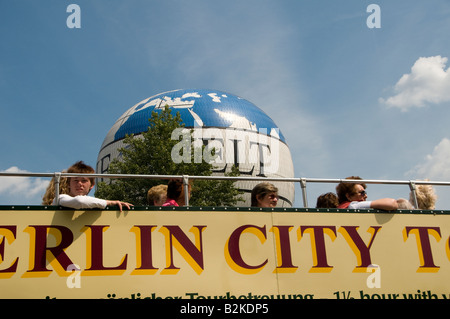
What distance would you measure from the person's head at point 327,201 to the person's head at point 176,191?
167cm

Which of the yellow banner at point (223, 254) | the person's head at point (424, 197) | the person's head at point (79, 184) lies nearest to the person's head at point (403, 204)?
the yellow banner at point (223, 254)

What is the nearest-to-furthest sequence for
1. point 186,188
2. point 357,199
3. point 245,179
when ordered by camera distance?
point 186,188 < point 245,179 < point 357,199

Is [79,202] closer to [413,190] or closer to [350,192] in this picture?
[350,192]

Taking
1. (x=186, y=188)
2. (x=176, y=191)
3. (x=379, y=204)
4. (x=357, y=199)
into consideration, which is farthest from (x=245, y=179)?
(x=379, y=204)

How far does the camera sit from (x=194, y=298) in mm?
4809

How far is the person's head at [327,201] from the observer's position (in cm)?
564

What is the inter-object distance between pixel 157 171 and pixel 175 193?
19285 mm

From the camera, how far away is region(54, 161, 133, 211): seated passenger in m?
4.81

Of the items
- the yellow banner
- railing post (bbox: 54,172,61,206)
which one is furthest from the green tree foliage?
railing post (bbox: 54,172,61,206)

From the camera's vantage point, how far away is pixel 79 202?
4.81 meters

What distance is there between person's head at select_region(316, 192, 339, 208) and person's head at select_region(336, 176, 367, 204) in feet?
0.48

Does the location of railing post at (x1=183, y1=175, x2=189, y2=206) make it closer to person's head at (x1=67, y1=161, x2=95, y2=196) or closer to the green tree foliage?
person's head at (x1=67, y1=161, x2=95, y2=196)

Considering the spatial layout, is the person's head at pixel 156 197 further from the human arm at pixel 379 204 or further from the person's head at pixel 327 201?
the human arm at pixel 379 204
